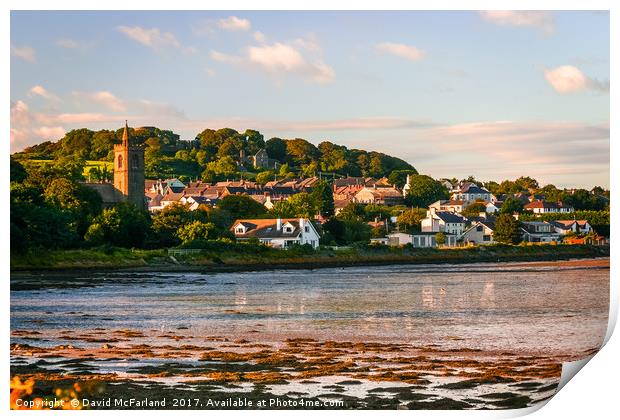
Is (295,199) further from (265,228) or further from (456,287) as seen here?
(456,287)

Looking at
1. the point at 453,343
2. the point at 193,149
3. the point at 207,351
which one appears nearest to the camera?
the point at 207,351

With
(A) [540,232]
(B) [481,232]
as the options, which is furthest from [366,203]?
(A) [540,232]

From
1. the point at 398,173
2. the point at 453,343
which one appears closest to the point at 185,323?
the point at 453,343

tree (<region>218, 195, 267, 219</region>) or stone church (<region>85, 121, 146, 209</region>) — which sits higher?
stone church (<region>85, 121, 146, 209</region>)

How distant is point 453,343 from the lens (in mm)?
10023

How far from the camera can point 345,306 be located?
14000 mm

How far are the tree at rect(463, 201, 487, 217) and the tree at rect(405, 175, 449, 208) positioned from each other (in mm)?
1341

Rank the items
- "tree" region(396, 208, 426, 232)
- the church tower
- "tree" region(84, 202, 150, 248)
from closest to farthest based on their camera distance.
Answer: "tree" region(84, 202, 150, 248) < the church tower < "tree" region(396, 208, 426, 232)

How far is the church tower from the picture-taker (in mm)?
26906

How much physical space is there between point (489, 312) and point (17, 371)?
22.6ft

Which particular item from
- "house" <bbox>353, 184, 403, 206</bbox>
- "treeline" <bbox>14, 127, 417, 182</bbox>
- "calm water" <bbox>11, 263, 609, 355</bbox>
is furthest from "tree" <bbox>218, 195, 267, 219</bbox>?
"calm water" <bbox>11, 263, 609, 355</bbox>

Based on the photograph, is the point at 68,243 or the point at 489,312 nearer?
the point at 489,312

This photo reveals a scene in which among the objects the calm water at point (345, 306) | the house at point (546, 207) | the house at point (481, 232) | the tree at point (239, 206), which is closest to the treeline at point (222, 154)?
the tree at point (239, 206)

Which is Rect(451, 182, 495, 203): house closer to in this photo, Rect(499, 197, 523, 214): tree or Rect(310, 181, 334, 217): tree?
Rect(499, 197, 523, 214): tree
